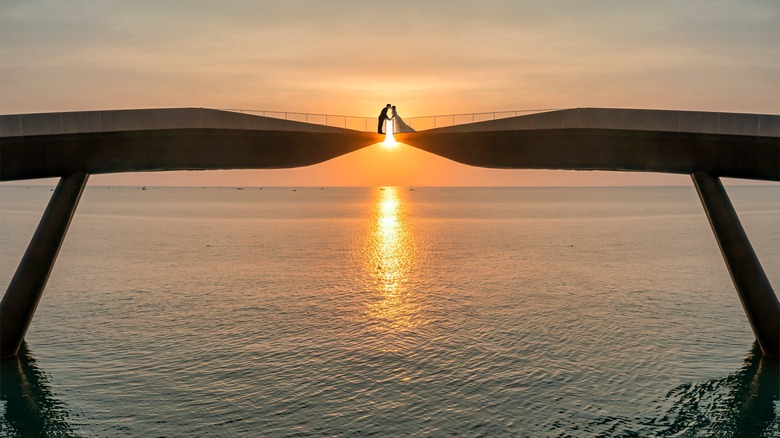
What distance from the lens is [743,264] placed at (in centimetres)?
3422

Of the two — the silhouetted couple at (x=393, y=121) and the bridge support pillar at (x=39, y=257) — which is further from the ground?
the silhouetted couple at (x=393, y=121)

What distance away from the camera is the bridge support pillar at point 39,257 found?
33.3m

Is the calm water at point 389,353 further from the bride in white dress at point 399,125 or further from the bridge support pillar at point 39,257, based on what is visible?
the bride in white dress at point 399,125

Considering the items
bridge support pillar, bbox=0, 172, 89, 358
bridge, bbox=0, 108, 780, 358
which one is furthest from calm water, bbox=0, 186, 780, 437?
bridge, bbox=0, 108, 780, 358

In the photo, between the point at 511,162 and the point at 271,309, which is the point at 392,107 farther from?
the point at 271,309

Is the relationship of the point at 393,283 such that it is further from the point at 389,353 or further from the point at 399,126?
the point at 399,126

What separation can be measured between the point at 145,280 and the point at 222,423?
4879 centimetres

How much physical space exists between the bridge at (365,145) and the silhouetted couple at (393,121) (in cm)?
115

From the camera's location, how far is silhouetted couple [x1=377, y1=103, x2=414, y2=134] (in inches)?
1336

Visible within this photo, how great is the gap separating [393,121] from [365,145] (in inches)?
110

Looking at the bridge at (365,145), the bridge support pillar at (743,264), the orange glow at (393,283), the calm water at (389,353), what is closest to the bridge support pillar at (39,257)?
the bridge at (365,145)

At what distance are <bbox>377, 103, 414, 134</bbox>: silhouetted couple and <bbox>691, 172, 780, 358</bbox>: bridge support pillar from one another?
62.2ft

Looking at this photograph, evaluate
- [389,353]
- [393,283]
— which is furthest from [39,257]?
[393,283]

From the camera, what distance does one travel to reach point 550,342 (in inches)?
1615
